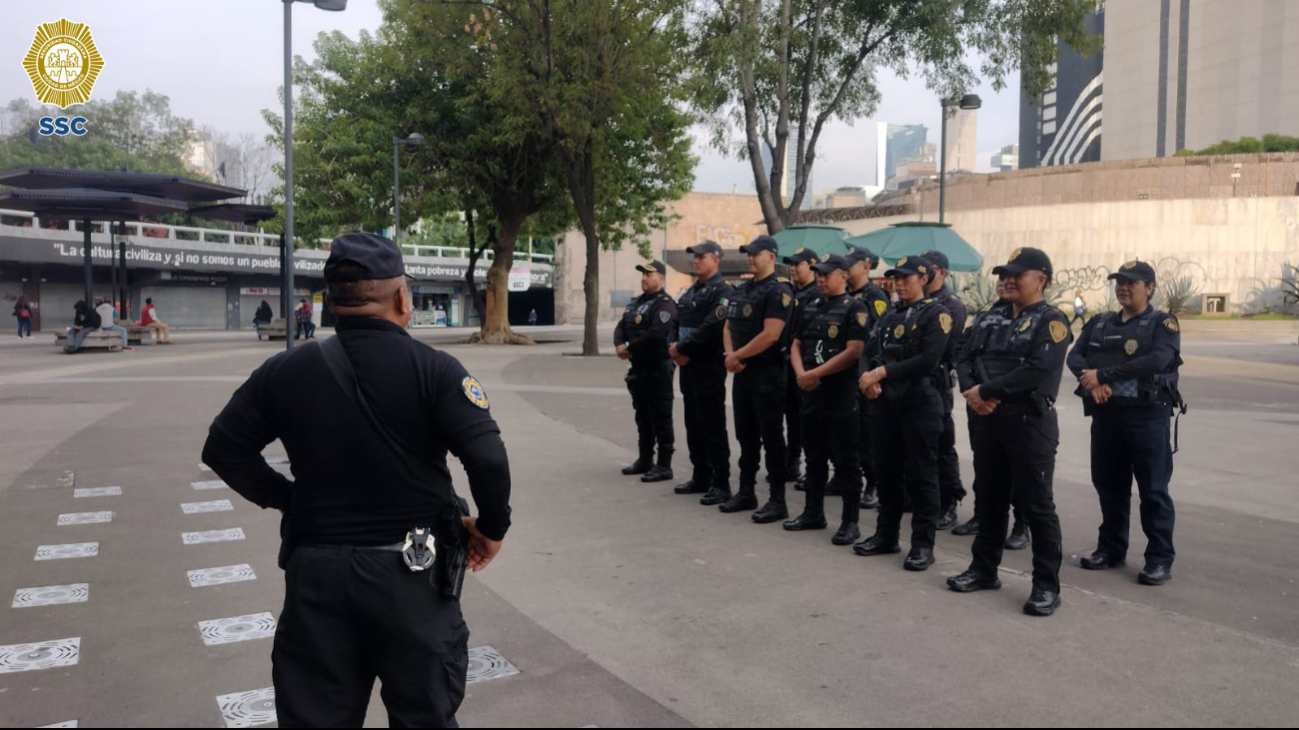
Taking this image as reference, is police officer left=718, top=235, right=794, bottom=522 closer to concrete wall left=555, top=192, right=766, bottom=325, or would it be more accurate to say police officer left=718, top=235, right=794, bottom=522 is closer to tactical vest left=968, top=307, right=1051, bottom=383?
tactical vest left=968, top=307, right=1051, bottom=383

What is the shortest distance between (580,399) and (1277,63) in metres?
54.4

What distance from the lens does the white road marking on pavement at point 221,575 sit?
5344mm

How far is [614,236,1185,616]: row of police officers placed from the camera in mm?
5059

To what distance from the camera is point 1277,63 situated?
2052 inches

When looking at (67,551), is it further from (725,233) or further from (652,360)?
(725,233)

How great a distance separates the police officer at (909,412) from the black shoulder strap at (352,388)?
3.84 m

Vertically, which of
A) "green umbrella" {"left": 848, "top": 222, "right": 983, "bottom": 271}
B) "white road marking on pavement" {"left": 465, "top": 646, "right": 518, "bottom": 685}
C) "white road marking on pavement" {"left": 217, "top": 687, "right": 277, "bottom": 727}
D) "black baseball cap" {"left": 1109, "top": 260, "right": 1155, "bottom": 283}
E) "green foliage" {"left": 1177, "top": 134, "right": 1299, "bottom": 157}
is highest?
"green foliage" {"left": 1177, "top": 134, "right": 1299, "bottom": 157}

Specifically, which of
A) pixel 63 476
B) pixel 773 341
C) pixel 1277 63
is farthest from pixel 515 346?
pixel 1277 63

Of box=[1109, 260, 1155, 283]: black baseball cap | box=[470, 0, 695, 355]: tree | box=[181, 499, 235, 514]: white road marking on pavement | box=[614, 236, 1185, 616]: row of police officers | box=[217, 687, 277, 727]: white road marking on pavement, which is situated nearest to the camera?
box=[217, 687, 277, 727]: white road marking on pavement

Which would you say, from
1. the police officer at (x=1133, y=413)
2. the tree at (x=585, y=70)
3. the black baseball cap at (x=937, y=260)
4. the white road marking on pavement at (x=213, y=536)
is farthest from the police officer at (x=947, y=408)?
the tree at (x=585, y=70)

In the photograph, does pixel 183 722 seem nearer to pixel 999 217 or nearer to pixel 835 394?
pixel 835 394

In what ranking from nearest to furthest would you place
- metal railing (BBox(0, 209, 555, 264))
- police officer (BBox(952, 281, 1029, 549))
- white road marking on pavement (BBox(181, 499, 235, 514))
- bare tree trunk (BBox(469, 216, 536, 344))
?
police officer (BBox(952, 281, 1029, 549)) < white road marking on pavement (BBox(181, 499, 235, 514)) < bare tree trunk (BBox(469, 216, 536, 344)) < metal railing (BBox(0, 209, 555, 264))

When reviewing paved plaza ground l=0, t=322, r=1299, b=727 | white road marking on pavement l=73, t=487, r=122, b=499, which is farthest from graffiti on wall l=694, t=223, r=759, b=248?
white road marking on pavement l=73, t=487, r=122, b=499

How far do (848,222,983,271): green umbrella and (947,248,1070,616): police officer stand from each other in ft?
48.1
